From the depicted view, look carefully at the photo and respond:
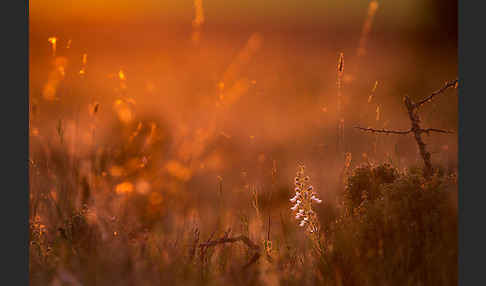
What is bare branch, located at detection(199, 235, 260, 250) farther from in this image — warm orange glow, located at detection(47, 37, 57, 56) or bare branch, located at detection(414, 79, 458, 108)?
warm orange glow, located at detection(47, 37, 57, 56)

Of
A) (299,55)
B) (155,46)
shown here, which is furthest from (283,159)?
(299,55)

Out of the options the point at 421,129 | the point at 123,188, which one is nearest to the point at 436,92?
the point at 421,129

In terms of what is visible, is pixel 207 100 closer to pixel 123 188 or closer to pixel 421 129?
pixel 123 188

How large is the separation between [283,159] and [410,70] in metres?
1.72

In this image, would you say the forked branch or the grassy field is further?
the forked branch

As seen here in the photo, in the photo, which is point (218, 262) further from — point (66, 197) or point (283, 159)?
point (283, 159)

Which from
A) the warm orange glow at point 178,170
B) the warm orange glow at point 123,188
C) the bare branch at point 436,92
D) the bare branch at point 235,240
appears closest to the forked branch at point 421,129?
the bare branch at point 436,92

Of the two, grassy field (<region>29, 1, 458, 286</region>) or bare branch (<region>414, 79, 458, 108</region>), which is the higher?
bare branch (<region>414, 79, 458, 108</region>)

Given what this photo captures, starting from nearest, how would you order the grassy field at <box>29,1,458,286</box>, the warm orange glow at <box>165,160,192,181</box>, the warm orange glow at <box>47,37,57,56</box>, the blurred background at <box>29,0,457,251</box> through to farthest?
the grassy field at <box>29,1,458,286</box> → the warm orange glow at <box>47,37,57,56</box> → the blurred background at <box>29,0,457,251</box> → the warm orange glow at <box>165,160,192,181</box>

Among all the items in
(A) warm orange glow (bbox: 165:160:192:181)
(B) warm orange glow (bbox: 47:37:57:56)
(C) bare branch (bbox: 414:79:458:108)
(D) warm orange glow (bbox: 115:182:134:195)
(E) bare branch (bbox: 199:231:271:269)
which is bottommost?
(E) bare branch (bbox: 199:231:271:269)

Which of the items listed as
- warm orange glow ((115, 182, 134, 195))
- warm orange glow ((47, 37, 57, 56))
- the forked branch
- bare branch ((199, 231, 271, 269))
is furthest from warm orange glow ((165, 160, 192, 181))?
the forked branch

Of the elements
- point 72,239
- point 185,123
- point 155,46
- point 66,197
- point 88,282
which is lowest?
point 88,282

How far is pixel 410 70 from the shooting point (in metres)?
4.26

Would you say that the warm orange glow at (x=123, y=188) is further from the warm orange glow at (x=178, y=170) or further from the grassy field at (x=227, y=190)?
the warm orange glow at (x=178, y=170)
